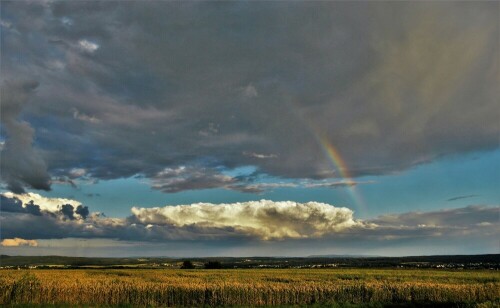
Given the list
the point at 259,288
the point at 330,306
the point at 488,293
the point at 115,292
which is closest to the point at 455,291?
the point at 488,293

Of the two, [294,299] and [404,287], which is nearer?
[294,299]

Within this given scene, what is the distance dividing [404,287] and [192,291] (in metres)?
20.8

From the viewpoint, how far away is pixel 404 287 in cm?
4272

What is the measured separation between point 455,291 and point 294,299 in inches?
655

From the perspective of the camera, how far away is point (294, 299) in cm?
3878

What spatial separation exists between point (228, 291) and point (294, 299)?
5.96m

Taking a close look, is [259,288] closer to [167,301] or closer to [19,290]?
[167,301]

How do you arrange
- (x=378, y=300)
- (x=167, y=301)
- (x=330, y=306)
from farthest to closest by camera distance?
1. (x=378, y=300)
2. (x=167, y=301)
3. (x=330, y=306)

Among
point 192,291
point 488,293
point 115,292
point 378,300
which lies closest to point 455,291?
point 488,293

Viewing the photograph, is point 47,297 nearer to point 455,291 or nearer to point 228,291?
point 228,291

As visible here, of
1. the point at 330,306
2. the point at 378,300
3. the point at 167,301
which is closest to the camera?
the point at 330,306

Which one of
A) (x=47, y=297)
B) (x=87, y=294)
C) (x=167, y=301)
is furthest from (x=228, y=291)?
(x=47, y=297)

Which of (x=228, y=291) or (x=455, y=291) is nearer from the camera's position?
(x=228, y=291)

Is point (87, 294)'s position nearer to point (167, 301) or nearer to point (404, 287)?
point (167, 301)
